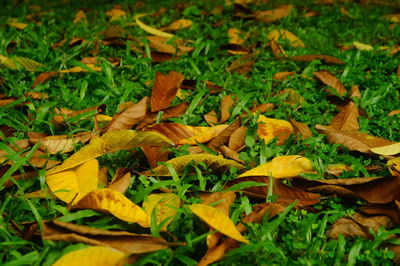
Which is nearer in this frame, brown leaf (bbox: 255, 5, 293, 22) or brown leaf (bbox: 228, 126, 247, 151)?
brown leaf (bbox: 228, 126, 247, 151)

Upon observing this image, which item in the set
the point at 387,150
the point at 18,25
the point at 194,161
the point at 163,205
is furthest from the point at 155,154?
the point at 18,25

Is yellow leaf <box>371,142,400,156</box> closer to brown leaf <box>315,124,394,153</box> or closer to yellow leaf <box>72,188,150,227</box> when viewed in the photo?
brown leaf <box>315,124,394,153</box>

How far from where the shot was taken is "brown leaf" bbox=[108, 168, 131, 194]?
5.03 ft

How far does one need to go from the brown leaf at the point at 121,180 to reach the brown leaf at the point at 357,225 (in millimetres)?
722

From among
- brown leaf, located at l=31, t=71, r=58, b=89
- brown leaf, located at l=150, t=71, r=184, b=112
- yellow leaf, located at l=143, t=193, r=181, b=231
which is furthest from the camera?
brown leaf, located at l=31, t=71, r=58, b=89

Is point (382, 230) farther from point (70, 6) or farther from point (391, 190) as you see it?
point (70, 6)

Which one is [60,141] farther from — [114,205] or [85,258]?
[85,258]

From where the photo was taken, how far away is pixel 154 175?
163 centimetres

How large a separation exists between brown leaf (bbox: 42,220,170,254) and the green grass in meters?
0.03

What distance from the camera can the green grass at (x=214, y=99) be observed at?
129 cm

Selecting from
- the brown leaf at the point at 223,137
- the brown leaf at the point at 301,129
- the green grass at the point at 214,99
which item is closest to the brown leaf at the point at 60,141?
the green grass at the point at 214,99

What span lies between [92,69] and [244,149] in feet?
3.64

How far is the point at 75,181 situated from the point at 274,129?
0.90 meters

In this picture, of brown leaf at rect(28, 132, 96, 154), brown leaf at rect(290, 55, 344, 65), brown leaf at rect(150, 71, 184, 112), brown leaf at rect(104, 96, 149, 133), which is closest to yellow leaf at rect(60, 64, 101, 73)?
brown leaf at rect(150, 71, 184, 112)
